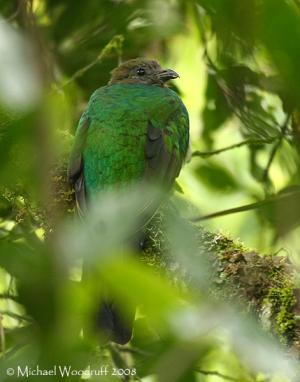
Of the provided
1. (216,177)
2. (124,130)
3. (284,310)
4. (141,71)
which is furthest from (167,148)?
(284,310)

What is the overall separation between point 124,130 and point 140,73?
4.61 ft

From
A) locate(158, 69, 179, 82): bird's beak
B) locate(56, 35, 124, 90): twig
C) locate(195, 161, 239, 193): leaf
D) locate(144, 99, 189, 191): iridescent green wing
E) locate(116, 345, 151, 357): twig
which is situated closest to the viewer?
locate(195, 161, 239, 193): leaf

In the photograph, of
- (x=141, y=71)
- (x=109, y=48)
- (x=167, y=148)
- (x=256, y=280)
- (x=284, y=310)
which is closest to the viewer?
(x=284, y=310)

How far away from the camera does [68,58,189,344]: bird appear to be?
4.20m

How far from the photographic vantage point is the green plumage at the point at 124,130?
4.25 m

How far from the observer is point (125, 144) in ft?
14.5

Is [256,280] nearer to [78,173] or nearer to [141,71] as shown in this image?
[78,173]

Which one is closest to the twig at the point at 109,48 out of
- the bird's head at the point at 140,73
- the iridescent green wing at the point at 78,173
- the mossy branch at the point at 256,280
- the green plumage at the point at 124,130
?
the green plumage at the point at 124,130

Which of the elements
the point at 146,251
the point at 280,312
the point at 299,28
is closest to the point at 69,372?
the point at 299,28

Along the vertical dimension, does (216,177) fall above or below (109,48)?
below

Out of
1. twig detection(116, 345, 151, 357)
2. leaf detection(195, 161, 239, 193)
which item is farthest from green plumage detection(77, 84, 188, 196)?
twig detection(116, 345, 151, 357)

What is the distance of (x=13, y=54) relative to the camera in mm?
1264

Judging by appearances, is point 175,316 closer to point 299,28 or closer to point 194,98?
point 299,28

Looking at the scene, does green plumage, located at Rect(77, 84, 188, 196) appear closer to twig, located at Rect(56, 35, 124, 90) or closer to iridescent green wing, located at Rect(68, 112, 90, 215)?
iridescent green wing, located at Rect(68, 112, 90, 215)
